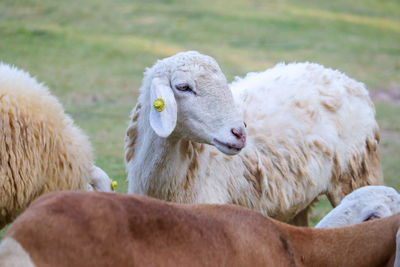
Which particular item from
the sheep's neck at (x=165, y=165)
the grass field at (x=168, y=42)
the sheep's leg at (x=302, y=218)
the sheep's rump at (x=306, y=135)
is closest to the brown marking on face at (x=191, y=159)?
the sheep's neck at (x=165, y=165)

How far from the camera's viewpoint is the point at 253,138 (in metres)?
5.21

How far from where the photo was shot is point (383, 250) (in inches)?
142

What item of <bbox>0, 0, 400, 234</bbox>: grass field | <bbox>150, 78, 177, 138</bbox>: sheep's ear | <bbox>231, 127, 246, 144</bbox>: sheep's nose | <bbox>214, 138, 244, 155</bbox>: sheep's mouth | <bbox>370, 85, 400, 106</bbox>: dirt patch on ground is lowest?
<bbox>370, 85, 400, 106</bbox>: dirt patch on ground

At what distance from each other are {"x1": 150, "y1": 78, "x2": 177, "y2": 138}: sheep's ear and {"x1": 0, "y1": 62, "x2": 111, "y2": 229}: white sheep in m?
0.64

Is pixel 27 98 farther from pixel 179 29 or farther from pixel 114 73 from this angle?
pixel 179 29

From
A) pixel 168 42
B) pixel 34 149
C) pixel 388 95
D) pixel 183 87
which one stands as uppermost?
pixel 183 87

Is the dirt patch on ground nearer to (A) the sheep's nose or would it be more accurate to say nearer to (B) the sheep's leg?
(B) the sheep's leg

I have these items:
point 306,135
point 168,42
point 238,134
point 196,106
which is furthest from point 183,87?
point 168,42

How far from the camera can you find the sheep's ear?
442 cm

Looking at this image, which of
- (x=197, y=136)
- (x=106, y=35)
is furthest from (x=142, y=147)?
(x=106, y=35)

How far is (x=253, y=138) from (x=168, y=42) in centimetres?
1096

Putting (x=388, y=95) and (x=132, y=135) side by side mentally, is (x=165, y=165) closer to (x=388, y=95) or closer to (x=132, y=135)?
(x=132, y=135)

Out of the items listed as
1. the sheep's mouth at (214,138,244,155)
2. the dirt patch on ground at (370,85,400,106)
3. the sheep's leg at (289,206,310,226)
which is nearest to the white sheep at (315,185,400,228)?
the sheep's mouth at (214,138,244,155)

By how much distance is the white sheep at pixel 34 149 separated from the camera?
4387 mm
